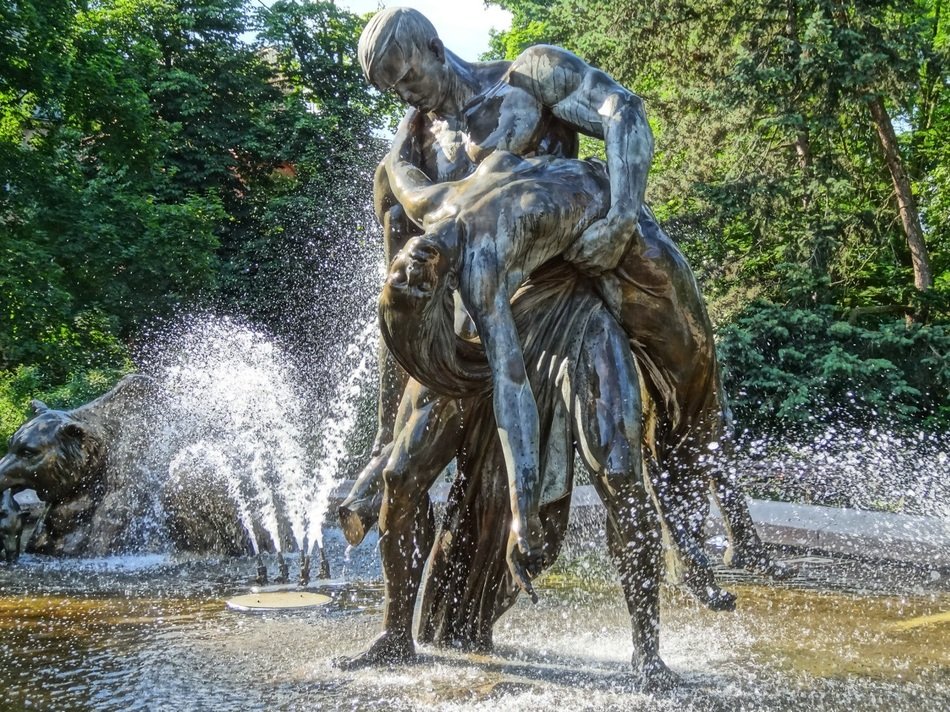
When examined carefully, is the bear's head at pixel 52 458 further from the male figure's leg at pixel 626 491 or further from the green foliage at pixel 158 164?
the green foliage at pixel 158 164

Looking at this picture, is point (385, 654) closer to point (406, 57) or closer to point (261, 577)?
point (406, 57)

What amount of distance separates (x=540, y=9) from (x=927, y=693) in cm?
2585

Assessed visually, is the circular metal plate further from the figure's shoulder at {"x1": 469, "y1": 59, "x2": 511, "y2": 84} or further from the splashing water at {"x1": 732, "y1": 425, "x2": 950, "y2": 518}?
the splashing water at {"x1": 732, "y1": 425, "x2": 950, "y2": 518}

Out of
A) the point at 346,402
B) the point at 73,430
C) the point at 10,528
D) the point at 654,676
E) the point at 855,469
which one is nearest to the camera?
the point at 654,676

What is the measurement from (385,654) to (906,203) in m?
17.7

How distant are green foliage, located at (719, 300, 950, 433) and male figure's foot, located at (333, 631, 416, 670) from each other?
44.8 ft

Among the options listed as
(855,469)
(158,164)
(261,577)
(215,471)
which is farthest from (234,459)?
(158,164)

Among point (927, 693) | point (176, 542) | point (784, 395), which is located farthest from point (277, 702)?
point (784, 395)

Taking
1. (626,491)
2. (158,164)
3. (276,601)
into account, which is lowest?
(276,601)

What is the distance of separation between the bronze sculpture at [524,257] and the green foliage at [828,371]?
12.9m

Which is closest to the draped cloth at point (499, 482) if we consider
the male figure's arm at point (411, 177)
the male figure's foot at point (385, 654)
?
the male figure's foot at point (385, 654)

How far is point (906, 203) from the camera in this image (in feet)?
63.9

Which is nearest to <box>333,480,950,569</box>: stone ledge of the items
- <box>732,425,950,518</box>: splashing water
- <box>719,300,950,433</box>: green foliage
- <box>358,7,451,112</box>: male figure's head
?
<box>732,425,950,518</box>: splashing water

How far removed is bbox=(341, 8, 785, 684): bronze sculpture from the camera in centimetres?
386
